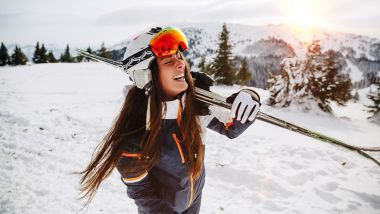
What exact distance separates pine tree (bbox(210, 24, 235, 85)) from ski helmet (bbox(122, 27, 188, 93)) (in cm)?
2426

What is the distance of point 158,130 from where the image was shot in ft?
7.19

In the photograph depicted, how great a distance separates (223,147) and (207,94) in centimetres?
483

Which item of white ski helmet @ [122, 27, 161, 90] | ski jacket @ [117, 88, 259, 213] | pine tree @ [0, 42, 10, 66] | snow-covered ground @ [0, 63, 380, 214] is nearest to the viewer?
ski jacket @ [117, 88, 259, 213]

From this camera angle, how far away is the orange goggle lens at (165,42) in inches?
90.1

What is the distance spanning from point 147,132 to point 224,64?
25.1m

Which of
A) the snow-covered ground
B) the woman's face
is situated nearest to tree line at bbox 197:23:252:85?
the snow-covered ground

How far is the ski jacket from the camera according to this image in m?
2.12

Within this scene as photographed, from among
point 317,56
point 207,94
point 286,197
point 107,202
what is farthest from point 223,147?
point 317,56

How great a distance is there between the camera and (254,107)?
2.07m

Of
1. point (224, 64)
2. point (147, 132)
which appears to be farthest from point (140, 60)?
point (224, 64)

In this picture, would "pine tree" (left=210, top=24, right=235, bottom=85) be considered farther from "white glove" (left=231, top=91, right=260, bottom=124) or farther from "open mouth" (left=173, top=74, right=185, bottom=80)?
"white glove" (left=231, top=91, right=260, bottom=124)

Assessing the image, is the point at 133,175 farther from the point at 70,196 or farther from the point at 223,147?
the point at 223,147

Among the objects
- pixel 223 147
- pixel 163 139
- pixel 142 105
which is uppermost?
pixel 142 105

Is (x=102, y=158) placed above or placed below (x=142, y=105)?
below
